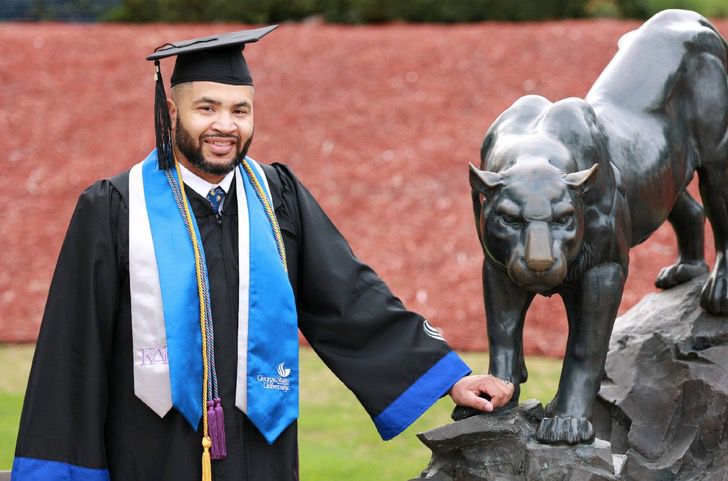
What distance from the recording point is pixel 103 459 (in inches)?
139

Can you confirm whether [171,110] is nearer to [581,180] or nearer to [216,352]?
[216,352]

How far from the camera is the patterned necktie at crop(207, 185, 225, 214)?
3686 mm

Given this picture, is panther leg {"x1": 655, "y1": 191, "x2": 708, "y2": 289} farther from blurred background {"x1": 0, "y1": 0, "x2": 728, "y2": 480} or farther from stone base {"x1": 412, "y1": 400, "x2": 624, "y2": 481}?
blurred background {"x1": 0, "y1": 0, "x2": 728, "y2": 480}

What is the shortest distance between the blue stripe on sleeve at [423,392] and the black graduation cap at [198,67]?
108 cm

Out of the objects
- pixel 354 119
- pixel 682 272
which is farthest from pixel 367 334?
pixel 354 119

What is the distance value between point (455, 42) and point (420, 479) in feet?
28.5

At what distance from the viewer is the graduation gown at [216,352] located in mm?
3512

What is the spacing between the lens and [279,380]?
370 centimetres

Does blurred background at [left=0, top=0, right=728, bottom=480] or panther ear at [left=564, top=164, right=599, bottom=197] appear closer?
panther ear at [left=564, top=164, right=599, bottom=197]

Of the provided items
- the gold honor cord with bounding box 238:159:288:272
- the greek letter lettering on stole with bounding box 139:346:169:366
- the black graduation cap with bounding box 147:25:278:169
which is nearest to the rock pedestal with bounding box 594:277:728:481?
the gold honor cord with bounding box 238:159:288:272

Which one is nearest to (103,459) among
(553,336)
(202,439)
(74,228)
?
(202,439)

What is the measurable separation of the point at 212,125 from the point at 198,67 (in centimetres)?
20

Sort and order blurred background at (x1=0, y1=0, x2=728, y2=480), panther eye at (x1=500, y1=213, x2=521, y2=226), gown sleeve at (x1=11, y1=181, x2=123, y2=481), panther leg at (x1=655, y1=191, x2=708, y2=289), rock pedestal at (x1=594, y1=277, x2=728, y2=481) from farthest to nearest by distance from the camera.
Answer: blurred background at (x1=0, y1=0, x2=728, y2=480) → panther leg at (x1=655, y1=191, x2=708, y2=289) → rock pedestal at (x1=594, y1=277, x2=728, y2=481) → gown sleeve at (x1=11, y1=181, x2=123, y2=481) → panther eye at (x1=500, y1=213, x2=521, y2=226)

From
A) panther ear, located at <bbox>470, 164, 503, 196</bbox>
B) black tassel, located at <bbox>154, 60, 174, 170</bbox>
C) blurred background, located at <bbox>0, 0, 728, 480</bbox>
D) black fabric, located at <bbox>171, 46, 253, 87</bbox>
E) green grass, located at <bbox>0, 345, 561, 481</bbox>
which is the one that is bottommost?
green grass, located at <bbox>0, 345, 561, 481</bbox>
